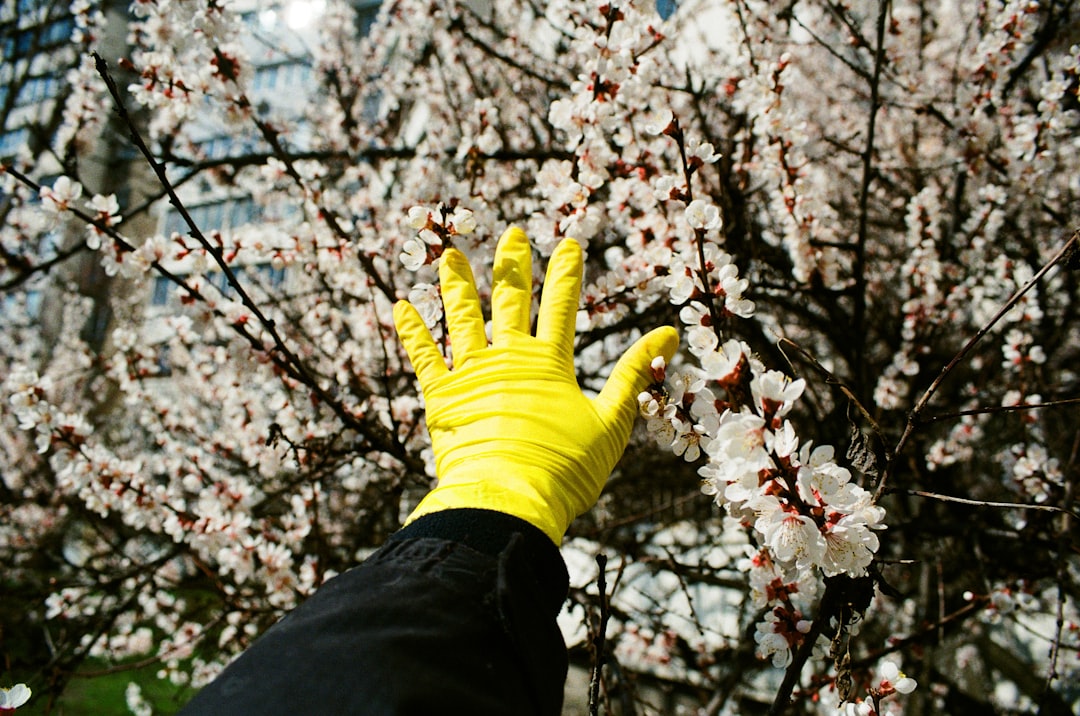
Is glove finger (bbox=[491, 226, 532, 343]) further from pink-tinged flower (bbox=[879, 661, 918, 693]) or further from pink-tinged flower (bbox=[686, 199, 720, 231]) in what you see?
pink-tinged flower (bbox=[879, 661, 918, 693])

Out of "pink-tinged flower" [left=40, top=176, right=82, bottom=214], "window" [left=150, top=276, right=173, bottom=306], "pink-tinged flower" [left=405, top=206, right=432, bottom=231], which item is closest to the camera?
"pink-tinged flower" [left=405, top=206, right=432, bottom=231]

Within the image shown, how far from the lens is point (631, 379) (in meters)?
1.65

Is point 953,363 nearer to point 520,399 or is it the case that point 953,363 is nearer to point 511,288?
point 520,399

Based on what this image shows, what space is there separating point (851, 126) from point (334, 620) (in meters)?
6.30

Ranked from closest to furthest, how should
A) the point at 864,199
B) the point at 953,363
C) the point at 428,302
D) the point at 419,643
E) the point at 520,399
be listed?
the point at 419,643
the point at 953,363
the point at 520,399
the point at 428,302
the point at 864,199

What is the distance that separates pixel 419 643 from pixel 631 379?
2.92 feet

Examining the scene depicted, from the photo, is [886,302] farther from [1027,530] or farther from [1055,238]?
[1027,530]

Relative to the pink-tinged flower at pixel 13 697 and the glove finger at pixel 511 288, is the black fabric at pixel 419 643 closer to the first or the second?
the pink-tinged flower at pixel 13 697

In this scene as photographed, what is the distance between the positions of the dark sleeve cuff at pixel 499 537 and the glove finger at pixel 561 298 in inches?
24.2

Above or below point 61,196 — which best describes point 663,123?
above

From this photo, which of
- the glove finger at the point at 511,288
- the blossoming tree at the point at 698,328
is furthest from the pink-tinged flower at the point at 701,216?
the glove finger at the point at 511,288

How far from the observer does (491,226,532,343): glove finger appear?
1785mm

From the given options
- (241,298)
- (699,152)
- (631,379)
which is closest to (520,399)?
(631,379)

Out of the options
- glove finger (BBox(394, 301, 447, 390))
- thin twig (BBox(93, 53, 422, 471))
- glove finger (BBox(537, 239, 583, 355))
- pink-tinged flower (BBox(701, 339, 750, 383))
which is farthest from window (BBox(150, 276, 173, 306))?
pink-tinged flower (BBox(701, 339, 750, 383))
